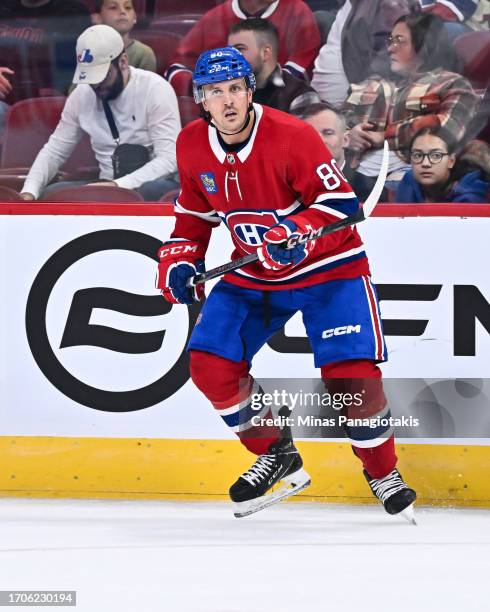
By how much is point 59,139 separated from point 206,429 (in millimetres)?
1077

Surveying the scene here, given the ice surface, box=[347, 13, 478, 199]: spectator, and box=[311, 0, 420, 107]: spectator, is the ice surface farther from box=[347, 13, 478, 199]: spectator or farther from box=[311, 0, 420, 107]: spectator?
box=[311, 0, 420, 107]: spectator

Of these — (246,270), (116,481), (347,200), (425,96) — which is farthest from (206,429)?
(425,96)

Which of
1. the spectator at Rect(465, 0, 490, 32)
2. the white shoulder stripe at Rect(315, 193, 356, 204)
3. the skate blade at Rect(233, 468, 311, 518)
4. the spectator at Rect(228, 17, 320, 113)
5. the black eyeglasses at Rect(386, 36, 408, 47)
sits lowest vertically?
the skate blade at Rect(233, 468, 311, 518)

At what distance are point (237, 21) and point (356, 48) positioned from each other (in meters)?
0.41

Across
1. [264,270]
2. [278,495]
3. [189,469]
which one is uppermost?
[264,270]

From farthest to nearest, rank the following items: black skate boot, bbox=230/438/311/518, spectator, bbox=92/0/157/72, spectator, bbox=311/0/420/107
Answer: spectator, bbox=92/0/157/72, spectator, bbox=311/0/420/107, black skate boot, bbox=230/438/311/518

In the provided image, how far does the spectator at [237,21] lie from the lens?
379 centimetres

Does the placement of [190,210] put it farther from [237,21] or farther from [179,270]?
[237,21]

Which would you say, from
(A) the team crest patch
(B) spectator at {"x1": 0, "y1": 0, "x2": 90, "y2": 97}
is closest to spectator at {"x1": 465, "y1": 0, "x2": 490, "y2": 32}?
(A) the team crest patch

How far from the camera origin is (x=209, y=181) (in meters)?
3.13

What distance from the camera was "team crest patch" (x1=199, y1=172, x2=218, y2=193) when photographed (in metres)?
3.12

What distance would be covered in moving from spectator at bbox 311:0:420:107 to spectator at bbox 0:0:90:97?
81 cm

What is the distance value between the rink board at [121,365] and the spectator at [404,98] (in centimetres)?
25

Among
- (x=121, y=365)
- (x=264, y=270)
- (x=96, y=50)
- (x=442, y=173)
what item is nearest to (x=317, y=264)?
(x=264, y=270)
